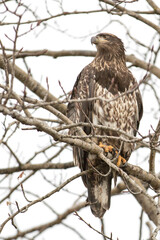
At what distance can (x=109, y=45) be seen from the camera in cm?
653

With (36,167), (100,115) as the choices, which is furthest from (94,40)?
(36,167)

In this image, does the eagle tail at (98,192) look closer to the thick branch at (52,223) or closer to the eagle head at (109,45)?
the thick branch at (52,223)

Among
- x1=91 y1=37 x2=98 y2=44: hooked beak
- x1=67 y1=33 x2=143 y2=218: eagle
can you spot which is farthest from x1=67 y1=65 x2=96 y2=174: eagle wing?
x1=91 y1=37 x2=98 y2=44: hooked beak

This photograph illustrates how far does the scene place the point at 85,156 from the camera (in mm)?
5914

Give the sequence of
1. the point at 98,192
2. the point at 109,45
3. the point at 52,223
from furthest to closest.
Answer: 1. the point at 52,223
2. the point at 109,45
3. the point at 98,192

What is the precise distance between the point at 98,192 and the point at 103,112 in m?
1.06

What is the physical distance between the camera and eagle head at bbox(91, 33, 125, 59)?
21.3 feet

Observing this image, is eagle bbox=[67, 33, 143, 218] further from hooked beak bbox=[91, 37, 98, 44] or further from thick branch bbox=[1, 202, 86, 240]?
thick branch bbox=[1, 202, 86, 240]

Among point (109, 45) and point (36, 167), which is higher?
point (109, 45)

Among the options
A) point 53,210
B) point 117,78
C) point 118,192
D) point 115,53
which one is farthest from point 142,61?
point 53,210

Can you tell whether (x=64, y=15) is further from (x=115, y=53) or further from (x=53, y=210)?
(x=53, y=210)

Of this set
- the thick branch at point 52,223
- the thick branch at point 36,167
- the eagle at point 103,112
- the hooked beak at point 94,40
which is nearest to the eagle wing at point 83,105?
the eagle at point 103,112

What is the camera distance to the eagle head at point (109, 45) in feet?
21.3

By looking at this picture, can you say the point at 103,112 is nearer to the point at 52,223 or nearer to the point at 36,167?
the point at 36,167
